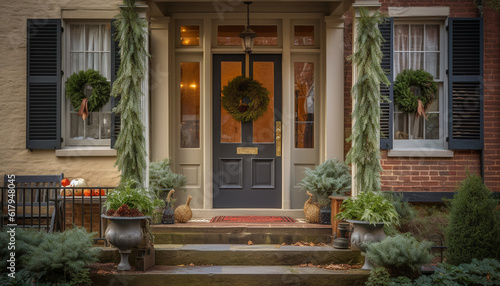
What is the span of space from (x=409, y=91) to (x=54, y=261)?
242 inches

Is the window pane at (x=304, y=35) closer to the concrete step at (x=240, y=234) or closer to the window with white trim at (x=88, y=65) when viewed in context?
the window with white trim at (x=88, y=65)

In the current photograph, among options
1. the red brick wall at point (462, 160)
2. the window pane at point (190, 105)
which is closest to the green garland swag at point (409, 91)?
the red brick wall at point (462, 160)

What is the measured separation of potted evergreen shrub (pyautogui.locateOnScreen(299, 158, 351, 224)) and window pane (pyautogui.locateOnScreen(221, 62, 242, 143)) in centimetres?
156

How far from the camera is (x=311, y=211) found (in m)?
8.49

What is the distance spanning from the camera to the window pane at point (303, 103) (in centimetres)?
959

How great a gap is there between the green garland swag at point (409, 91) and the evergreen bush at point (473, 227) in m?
2.45

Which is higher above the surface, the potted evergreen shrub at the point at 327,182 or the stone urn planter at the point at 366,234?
the potted evergreen shrub at the point at 327,182

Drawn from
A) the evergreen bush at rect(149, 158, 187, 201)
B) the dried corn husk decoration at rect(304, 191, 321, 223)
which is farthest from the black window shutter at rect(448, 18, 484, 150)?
the evergreen bush at rect(149, 158, 187, 201)

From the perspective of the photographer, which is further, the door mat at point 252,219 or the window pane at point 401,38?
the window pane at point 401,38

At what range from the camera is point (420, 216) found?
355 inches

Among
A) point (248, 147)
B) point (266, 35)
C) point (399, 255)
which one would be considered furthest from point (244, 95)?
point (399, 255)

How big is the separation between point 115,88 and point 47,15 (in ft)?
9.29

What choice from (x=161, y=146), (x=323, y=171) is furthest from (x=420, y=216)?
(x=161, y=146)

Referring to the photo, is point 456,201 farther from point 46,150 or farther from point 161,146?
point 46,150
